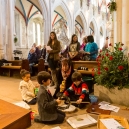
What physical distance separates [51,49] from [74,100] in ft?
6.07

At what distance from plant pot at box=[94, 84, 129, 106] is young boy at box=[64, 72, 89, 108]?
1.74 feet

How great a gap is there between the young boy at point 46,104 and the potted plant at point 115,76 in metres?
1.32

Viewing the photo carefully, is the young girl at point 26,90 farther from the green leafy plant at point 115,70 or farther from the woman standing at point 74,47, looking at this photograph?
the woman standing at point 74,47

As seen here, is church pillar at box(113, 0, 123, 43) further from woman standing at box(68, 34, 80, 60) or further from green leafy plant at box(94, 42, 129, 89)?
woman standing at box(68, 34, 80, 60)

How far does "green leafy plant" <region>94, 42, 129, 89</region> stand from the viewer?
3.03 meters

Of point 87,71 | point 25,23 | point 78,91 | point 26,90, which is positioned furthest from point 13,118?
point 25,23

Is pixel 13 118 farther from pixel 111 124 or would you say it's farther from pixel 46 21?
pixel 46 21

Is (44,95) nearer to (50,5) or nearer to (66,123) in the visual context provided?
(66,123)

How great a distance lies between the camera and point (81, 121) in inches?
87.4

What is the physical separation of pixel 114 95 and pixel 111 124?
118 centimetres

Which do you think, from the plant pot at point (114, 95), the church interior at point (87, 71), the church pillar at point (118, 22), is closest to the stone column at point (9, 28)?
the church interior at point (87, 71)

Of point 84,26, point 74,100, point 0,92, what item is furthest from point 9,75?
point 84,26

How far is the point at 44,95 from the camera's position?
2.06 m

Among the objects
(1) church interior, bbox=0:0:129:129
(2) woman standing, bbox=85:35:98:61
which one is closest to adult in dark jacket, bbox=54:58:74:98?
(1) church interior, bbox=0:0:129:129
